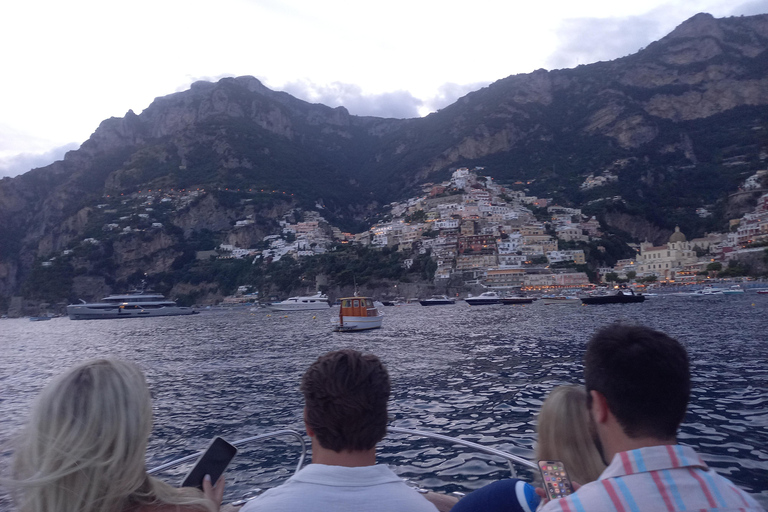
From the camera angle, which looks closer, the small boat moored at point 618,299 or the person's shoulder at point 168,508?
the person's shoulder at point 168,508

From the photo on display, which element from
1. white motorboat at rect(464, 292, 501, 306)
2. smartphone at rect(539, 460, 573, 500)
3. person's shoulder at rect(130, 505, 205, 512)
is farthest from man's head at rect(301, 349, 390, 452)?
white motorboat at rect(464, 292, 501, 306)

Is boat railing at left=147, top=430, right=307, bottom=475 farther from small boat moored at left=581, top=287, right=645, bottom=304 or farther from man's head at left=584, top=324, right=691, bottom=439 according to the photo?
small boat moored at left=581, top=287, right=645, bottom=304

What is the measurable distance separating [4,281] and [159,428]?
13010 cm

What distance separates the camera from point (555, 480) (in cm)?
189

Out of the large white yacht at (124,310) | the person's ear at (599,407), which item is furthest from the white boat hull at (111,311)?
the person's ear at (599,407)

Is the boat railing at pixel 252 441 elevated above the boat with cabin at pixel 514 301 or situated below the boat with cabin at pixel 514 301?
above

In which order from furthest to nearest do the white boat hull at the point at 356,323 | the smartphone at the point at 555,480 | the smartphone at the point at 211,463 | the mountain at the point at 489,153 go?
the mountain at the point at 489,153 → the white boat hull at the point at 356,323 → the smartphone at the point at 211,463 → the smartphone at the point at 555,480

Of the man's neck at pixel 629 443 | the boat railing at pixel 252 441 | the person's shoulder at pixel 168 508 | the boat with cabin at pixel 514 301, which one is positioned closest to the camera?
the man's neck at pixel 629 443

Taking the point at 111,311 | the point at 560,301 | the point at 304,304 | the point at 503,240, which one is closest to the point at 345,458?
the point at 560,301

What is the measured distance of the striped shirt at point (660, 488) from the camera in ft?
4.08

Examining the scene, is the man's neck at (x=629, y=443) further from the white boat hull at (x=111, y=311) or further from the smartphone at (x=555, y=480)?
the white boat hull at (x=111, y=311)

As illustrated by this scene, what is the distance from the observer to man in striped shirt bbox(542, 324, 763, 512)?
1255mm

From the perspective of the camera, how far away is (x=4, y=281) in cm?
10962

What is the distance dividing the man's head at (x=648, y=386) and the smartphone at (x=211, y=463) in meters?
1.57
